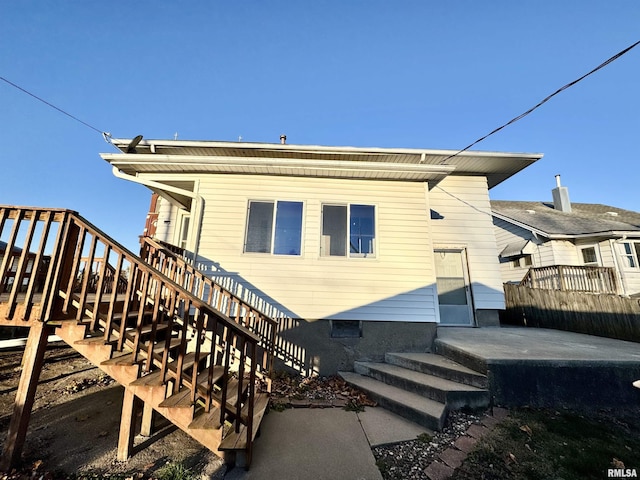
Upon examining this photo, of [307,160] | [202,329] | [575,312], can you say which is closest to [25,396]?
[202,329]

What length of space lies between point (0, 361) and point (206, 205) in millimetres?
5881

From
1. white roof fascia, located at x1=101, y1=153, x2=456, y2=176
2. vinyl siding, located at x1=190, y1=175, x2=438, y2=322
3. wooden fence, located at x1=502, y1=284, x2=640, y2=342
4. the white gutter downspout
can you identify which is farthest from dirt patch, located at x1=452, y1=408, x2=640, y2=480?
the white gutter downspout

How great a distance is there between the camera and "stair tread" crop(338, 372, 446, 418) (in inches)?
130

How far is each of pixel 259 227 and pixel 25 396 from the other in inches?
162

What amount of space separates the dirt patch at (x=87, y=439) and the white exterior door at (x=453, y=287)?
666 centimetres

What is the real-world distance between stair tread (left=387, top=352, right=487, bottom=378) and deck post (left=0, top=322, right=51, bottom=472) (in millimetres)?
5311

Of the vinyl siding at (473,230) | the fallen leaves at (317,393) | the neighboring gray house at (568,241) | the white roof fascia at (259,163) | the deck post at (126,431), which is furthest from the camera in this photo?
the neighboring gray house at (568,241)

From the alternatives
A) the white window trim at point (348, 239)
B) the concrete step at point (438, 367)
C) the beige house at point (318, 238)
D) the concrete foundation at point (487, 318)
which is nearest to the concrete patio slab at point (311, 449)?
the concrete step at point (438, 367)

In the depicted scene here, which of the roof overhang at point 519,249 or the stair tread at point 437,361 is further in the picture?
the roof overhang at point 519,249

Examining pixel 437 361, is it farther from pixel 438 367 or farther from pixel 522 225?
pixel 522 225

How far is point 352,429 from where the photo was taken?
127 inches

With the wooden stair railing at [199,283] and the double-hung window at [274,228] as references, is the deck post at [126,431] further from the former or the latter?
the double-hung window at [274,228]

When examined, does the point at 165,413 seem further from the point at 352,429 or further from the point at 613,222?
the point at 613,222

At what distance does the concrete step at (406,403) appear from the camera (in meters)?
3.17
